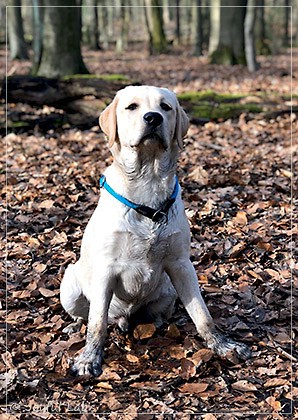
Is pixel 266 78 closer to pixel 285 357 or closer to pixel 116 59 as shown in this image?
pixel 116 59

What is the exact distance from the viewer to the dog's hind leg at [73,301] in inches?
181

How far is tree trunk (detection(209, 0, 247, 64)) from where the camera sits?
71.8 ft

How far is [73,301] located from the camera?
4602 millimetres

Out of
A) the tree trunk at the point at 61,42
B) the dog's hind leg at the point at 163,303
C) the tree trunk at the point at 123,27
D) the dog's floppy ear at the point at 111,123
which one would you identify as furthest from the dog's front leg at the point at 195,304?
the tree trunk at the point at 123,27

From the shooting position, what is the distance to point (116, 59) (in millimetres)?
30031

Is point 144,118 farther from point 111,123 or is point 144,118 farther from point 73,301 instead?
point 73,301

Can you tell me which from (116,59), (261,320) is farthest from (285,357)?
(116,59)

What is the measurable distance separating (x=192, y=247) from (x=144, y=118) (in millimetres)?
2339

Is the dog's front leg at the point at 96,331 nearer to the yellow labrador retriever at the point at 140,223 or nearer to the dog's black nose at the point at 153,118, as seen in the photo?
the yellow labrador retriever at the point at 140,223

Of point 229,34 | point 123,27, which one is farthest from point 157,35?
point 229,34

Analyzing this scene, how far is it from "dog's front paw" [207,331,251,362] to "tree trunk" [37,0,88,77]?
10.6 m

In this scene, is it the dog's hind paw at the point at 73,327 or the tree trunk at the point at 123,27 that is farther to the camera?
the tree trunk at the point at 123,27

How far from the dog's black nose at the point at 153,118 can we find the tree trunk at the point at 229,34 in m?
19.2

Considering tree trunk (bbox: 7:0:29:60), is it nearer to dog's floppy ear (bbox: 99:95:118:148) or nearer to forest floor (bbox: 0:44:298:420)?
forest floor (bbox: 0:44:298:420)
